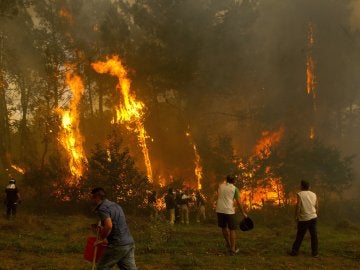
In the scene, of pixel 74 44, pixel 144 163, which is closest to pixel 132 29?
pixel 74 44

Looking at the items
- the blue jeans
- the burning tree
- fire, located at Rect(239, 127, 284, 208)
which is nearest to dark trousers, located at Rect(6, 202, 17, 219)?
the burning tree

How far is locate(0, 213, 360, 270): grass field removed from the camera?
1074 cm

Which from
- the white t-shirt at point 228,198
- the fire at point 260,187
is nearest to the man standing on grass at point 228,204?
the white t-shirt at point 228,198

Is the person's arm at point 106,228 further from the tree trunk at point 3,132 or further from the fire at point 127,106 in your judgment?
the fire at point 127,106

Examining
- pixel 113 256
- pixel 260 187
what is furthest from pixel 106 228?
pixel 260 187

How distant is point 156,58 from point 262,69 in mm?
11768

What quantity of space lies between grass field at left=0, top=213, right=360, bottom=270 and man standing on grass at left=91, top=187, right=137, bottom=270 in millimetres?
3543

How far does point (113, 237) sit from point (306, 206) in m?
6.52

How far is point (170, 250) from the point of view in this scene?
12.5 metres

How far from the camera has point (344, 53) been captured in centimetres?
4806

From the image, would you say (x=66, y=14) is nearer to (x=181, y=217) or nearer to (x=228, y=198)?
(x=181, y=217)

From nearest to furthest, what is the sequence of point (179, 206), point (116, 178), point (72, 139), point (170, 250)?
point (170, 250)
point (179, 206)
point (116, 178)
point (72, 139)

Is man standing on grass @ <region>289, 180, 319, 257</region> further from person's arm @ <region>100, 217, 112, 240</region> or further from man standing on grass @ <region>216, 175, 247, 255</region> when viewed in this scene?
person's arm @ <region>100, 217, 112, 240</region>

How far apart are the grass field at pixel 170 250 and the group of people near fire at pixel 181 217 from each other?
2.30ft
